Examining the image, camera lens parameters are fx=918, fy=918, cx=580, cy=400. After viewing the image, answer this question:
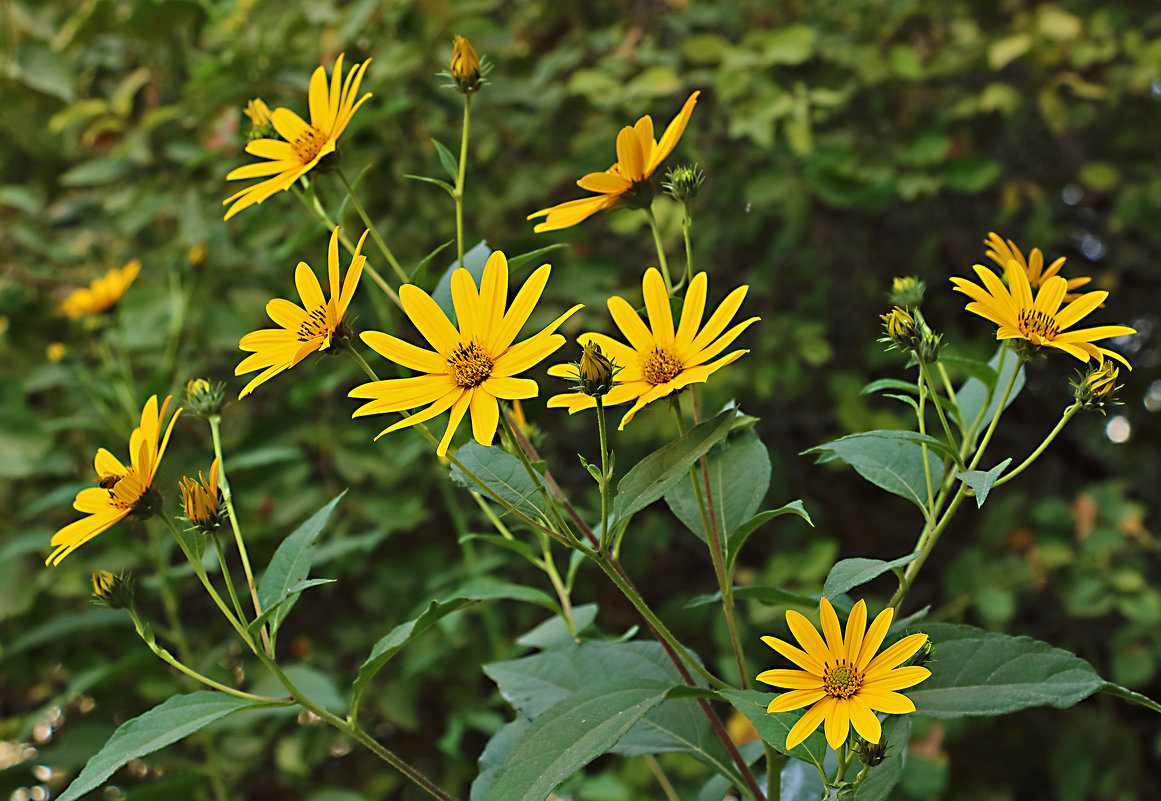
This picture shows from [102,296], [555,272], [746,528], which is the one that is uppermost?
[746,528]

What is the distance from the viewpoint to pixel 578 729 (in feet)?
1.43

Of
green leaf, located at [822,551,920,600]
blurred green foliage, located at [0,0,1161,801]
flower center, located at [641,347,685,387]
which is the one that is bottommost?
blurred green foliage, located at [0,0,1161,801]

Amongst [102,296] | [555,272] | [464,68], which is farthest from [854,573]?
[102,296]

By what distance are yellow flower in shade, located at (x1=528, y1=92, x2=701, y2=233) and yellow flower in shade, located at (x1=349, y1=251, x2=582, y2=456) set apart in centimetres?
7

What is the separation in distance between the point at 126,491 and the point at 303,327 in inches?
Result: 5.4

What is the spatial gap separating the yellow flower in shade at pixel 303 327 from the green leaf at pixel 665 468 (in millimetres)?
154

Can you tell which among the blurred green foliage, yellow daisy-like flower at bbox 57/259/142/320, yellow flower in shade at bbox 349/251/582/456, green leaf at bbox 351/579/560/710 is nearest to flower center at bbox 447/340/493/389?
yellow flower in shade at bbox 349/251/582/456

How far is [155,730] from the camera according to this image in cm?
46

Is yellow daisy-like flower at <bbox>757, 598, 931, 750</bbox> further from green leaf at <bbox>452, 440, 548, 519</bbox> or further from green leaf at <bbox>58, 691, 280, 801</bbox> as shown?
green leaf at <bbox>58, 691, 280, 801</bbox>

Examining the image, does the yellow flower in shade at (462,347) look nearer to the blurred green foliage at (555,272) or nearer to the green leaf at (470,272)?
the green leaf at (470,272)

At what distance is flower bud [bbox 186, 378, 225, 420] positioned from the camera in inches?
23.3

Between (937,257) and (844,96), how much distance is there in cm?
58

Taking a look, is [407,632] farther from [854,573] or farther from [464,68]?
[464,68]

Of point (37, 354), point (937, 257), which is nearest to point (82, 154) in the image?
point (37, 354)
